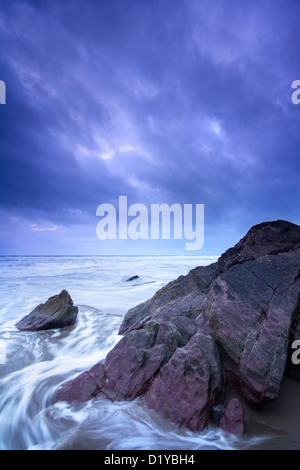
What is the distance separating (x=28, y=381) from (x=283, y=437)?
5.15 metres

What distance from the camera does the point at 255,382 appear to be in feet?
10.5

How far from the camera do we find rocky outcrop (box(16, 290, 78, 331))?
8.04 m

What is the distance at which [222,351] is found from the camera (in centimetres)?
388

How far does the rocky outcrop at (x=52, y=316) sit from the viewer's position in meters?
8.04

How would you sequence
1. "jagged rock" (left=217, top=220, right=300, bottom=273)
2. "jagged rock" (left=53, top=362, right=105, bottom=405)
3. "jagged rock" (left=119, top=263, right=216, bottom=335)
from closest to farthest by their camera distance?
1. "jagged rock" (left=53, top=362, right=105, bottom=405)
2. "jagged rock" (left=217, top=220, right=300, bottom=273)
3. "jagged rock" (left=119, top=263, right=216, bottom=335)

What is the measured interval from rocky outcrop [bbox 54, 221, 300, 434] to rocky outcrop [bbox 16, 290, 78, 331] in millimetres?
4921

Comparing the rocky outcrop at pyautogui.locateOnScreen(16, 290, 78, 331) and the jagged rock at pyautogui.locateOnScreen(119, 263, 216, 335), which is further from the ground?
the jagged rock at pyautogui.locateOnScreen(119, 263, 216, 335)

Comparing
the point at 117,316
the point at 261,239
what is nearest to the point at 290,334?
the point at 261,239

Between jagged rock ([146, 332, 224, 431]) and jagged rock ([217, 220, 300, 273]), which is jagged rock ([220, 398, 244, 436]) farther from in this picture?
jagged rock ([217, 220, 300, 273])

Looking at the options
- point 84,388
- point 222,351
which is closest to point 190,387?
point 222,351

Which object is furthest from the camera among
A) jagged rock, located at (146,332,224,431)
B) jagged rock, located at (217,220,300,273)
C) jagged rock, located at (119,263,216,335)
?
jagged rock, located at (119,263,216,335)

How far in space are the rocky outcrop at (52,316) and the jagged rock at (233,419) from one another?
22.8 ft

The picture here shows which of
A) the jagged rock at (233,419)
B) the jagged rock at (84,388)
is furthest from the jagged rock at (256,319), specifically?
the jagged rock at (84,388)

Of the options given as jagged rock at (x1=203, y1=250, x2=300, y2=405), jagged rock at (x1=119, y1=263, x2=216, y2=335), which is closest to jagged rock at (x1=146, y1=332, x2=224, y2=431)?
jagged rock at (x1=203, y1=250, x2=300, y2=405)
